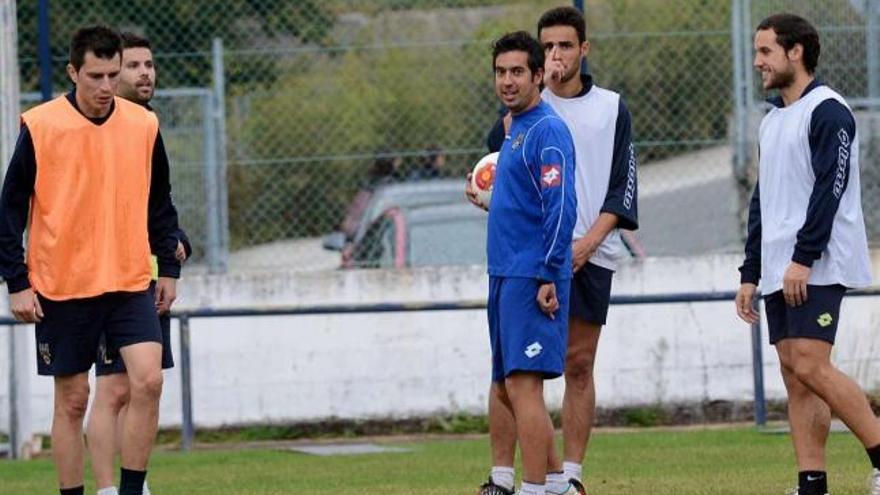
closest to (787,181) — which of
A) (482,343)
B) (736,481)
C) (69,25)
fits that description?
(736,481)

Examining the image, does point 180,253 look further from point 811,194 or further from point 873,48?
point 873,48

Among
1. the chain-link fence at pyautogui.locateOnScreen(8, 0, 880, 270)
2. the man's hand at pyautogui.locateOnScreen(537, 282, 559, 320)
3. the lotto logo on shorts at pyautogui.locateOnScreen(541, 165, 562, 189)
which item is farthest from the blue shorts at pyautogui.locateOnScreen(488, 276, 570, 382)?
the chain-link fence at pyautogui.locateOnScreen(8, 0, 880, 270)

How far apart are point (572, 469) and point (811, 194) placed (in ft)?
6.05

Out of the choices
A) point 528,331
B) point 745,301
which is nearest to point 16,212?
point 528,331

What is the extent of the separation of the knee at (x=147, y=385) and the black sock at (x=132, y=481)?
0.38 meters

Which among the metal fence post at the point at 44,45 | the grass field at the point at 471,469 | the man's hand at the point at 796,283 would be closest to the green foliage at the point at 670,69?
the grass field at the point at 471,469

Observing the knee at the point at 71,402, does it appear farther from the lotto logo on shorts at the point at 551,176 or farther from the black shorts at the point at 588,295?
the black shorts at the point at 588,295

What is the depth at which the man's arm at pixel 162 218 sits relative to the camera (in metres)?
9.12

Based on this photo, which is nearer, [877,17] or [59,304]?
[59,304]

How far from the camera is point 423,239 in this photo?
15312 millimetres

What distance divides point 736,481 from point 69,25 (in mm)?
7589

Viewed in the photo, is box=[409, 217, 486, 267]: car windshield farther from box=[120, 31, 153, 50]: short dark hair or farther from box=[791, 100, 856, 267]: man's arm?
box=[791, 100, 856, 267]: man's arm

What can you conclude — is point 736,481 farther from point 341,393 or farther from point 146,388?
point 341,393

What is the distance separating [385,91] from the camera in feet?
49.6
